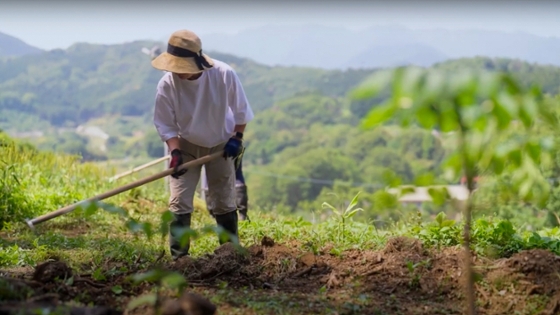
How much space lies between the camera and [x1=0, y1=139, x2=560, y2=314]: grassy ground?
3.23 m

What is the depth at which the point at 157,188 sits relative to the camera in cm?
1001

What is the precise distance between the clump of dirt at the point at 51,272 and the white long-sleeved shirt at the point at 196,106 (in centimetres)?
169

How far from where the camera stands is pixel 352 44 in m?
89.6

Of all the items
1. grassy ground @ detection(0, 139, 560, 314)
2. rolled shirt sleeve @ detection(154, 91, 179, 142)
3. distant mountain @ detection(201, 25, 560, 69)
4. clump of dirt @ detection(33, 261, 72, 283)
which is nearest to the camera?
grassy ground @ detection(0, 139, 560, 314)

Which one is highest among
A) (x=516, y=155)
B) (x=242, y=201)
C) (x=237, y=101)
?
(x=516, y=155)

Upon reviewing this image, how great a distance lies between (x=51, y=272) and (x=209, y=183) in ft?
6.65

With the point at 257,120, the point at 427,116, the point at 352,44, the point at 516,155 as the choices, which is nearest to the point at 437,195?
the point at 516,155

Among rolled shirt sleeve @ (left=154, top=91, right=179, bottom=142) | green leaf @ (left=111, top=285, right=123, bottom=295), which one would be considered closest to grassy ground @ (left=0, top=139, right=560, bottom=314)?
green leaf @ (left=111, top=285, right=123, bottom=295)

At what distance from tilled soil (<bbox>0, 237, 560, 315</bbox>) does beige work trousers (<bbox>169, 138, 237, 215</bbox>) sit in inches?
35.1

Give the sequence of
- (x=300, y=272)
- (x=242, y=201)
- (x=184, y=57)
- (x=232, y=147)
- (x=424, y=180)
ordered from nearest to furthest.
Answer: (x=424, y=180), (x=300, y=272), (x=184, y=57), (x=232, y=147), (x=242, y=201)

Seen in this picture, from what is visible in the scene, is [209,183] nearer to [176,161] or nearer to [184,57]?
[176,161]

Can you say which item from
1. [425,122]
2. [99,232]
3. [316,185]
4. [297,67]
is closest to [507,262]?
[425,122]

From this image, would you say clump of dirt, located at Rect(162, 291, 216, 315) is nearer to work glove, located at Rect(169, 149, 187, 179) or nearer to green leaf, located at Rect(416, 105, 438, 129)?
green leaf, located at Rect(416, 105, 438, 129)

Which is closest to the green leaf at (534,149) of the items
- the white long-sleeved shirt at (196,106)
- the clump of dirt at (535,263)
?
the clump of dirt at (535,263)
